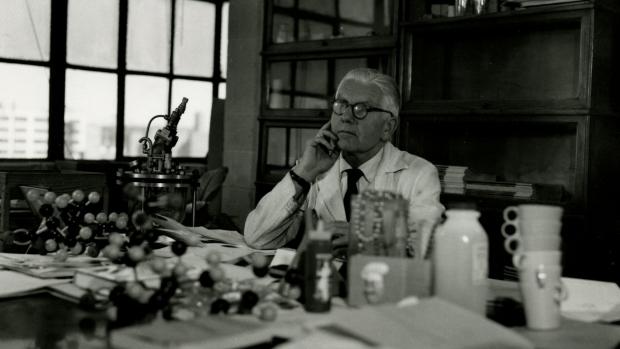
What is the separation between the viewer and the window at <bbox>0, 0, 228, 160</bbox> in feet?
18.0

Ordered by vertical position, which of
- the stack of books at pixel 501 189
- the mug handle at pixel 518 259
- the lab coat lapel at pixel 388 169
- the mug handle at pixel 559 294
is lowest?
the mug handle at pixel 559 294

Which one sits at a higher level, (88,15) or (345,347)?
(88,15)

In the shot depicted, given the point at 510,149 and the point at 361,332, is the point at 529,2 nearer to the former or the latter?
the point at 510,149

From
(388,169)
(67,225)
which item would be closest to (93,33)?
(388,169)

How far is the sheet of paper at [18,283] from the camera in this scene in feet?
5.39

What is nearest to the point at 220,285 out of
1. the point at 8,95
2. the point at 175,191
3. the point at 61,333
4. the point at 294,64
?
the point at 61,333

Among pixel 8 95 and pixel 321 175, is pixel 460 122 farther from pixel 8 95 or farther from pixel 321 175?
pixel 8 95

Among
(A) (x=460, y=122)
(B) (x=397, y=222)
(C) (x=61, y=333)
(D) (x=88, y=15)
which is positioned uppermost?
(D) (x=88, y=15)

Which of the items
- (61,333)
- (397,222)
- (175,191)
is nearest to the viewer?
(61,333)

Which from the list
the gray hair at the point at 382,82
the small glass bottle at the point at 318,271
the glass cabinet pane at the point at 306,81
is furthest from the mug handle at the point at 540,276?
the glass cabinet pane at the point at 306,81

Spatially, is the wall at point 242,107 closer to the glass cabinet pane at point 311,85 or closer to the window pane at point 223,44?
the glass cabinet pane at point 311,85

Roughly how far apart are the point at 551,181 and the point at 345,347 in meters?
2.98

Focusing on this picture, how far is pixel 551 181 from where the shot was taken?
3.80m

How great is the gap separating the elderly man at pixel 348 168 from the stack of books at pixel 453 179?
3.48 ft
